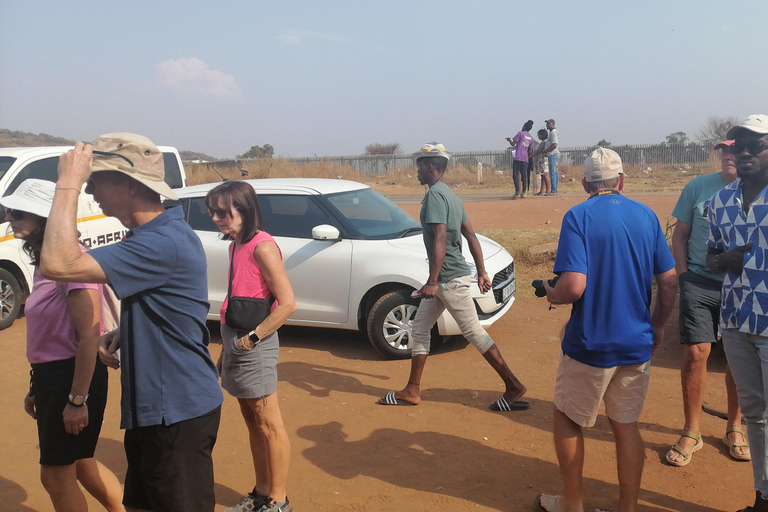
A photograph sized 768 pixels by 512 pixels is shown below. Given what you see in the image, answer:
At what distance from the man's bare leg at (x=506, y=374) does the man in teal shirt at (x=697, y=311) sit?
1194 mm

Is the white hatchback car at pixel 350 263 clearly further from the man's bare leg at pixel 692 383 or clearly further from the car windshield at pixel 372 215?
the man's bare leg at pixel 692 383

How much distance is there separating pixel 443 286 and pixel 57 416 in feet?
9.73

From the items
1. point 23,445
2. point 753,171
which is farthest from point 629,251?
point 23,445

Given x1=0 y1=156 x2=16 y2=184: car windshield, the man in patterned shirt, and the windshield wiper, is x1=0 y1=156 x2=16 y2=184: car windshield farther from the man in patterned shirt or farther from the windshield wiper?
the man in patterned shirt

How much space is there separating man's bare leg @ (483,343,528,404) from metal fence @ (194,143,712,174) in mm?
29055

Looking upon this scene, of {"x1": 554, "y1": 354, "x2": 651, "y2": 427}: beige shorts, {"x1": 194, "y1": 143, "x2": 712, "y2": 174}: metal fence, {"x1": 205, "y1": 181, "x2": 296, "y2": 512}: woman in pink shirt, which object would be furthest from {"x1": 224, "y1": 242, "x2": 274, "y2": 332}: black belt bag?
{"x1": 194, "y1": 143, "x2": 712, "y2": 174}: metal fence

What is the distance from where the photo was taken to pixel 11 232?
7633 millimetres

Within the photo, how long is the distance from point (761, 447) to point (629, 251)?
1.25 meters

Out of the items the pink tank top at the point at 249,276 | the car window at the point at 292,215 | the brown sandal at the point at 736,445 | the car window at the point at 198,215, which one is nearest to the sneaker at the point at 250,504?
the pink tank top at the point at 249,276

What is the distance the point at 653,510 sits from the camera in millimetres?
3648

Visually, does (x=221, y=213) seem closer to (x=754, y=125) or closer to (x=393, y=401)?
(x=393, y=401)

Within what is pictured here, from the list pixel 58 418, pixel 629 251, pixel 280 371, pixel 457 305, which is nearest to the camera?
pixel 58 418

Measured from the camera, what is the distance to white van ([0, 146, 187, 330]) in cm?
764

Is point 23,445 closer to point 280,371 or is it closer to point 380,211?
point 280,371
